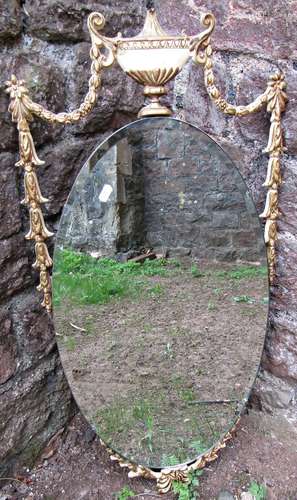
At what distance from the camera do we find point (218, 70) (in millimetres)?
1193

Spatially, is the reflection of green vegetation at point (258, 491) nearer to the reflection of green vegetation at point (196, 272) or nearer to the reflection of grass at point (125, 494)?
the reflection of grass at point (125, 494)

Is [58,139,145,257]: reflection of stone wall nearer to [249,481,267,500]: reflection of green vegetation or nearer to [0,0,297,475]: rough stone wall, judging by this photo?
[0,0,297,475]: rough stone wall

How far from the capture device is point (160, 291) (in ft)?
3.81

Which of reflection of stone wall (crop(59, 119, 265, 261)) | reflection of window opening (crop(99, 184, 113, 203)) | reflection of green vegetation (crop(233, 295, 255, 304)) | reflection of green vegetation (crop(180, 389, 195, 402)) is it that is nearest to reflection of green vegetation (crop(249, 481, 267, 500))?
reflection of green vegetation (crop(180, 389, 195, 402))

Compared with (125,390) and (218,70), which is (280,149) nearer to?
(218,70)

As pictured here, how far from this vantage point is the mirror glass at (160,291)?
1.08m

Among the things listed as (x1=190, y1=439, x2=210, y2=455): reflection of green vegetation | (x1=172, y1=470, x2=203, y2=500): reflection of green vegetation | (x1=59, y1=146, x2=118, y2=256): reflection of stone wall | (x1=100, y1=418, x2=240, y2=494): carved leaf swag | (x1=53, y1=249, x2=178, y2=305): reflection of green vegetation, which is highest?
(x1=59, y1=146, x2=118, y2=256): reflection of stone wall

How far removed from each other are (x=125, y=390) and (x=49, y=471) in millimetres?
354

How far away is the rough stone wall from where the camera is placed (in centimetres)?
108

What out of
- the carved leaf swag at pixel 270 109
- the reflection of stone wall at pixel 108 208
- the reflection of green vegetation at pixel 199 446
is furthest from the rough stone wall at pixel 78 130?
the reflection of green vegetation at pixel 199 446

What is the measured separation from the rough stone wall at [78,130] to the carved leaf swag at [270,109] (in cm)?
4

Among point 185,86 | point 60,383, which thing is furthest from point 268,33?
point 60,383

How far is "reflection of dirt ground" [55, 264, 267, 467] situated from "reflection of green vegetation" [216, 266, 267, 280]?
0.5 inches

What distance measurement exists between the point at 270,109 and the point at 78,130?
487 mm
